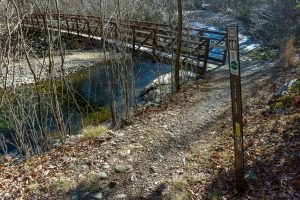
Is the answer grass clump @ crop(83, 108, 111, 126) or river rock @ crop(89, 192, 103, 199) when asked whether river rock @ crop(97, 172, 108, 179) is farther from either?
grass clump @ crop(83, 108, 111, 126)

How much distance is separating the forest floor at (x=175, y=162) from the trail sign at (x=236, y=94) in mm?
370

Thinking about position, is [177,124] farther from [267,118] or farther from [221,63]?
[221,63]

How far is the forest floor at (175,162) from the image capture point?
12.4 ft

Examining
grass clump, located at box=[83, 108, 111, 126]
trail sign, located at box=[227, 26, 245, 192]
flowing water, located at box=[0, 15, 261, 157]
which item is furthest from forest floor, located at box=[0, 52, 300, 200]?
flowing water, located at box=[0, 15, 261, 157]

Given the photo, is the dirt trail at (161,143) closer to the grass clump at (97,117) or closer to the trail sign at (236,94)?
the trail sign at (236,94)

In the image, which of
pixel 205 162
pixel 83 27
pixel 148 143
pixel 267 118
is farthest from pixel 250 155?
pixel 83 27

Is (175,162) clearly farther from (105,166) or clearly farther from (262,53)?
(262,53)

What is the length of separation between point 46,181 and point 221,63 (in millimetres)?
9540

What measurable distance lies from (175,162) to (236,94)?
2.10 metres

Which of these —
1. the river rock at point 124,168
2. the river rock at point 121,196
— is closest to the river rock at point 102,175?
the river rock at point 124,168

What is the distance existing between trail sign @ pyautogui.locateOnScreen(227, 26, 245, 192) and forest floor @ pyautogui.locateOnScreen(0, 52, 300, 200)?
37cm

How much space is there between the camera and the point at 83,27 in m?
18.8

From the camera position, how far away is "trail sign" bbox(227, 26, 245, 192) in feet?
9.66

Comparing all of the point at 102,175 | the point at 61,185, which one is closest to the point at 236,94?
the point at 102,175
